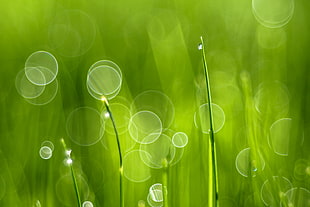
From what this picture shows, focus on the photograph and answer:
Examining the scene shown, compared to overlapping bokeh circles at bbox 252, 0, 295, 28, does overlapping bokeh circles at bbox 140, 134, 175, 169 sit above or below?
below

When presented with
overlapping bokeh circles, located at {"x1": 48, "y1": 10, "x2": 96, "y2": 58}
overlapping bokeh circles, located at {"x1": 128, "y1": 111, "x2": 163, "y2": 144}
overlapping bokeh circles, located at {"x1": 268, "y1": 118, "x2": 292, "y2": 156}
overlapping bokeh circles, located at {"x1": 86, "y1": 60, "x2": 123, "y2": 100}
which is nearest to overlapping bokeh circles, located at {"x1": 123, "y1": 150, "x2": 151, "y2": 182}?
overlapping bokeh circles, located at {"x1": 128, "y1": 111, "x2": 163, "y2": 144}

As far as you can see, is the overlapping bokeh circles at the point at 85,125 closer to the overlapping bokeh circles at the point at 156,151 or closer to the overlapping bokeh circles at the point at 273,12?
the overlapping bokeh circles at the point at 156,151

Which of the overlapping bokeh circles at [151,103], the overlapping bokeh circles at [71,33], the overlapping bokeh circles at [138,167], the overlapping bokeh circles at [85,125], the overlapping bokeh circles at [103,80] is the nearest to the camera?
the overlapping bokeh circles at [138,167]

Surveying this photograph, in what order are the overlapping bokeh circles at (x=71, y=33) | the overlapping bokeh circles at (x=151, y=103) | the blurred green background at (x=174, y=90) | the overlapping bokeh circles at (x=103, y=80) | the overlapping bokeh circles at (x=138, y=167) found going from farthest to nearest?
the overlapping bokeh circles at (x=71, y=33), the overlapping bokeh circles at (x=103, y=80), the overlapping bokeh circles at (x=151, y=103), the overlapping bokeh circles at (x=138, y=167), the blurred green background at (x=174, y=90)

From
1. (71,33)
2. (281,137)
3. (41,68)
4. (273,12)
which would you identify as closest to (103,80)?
(41,68)

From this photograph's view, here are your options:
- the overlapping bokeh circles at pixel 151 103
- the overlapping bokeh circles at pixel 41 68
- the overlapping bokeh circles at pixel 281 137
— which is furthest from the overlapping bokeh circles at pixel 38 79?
the overlapping bokeh circles at pixel 281 137

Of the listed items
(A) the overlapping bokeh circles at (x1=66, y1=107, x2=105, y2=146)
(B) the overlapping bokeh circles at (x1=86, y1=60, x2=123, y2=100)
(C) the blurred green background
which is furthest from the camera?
(B) the overlapping bokeh circles at (x1=86, y1=60, x2=123, y2=100)

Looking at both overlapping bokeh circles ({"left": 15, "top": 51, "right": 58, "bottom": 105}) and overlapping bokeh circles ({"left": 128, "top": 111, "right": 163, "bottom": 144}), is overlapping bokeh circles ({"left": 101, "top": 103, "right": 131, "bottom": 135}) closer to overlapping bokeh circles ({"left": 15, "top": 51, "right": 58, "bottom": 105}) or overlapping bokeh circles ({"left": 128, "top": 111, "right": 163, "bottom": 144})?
overlapping bokeh circles ({"left": 128, "top": 111, "right": 163, "bottom": 144})
